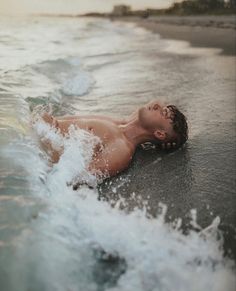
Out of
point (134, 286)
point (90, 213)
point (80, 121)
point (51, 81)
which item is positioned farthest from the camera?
point (51, 81)

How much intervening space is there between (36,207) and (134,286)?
0.91 m

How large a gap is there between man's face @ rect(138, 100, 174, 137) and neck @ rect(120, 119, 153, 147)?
63mm

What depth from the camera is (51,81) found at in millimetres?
8055

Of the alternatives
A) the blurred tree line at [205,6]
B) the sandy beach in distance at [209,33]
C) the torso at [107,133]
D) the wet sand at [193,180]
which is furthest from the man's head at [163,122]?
the blurred tree line at [205,6]

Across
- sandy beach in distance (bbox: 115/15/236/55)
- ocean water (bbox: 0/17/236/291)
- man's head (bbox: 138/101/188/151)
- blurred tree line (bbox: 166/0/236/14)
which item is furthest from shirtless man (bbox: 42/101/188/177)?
blurred tree line (bbox: 166/0/236/14)

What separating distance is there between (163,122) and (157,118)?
7 centimetres

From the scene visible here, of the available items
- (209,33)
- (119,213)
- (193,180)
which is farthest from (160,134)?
(209,33)

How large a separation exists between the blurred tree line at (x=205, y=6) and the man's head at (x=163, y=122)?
49.5 metres

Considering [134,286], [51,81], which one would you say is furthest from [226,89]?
[134,286]

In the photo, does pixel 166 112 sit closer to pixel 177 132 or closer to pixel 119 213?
pixel 177 132

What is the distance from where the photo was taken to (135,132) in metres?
4.30

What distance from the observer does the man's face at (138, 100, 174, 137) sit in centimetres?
422

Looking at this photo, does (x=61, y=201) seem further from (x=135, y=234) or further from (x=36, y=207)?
(x=135, y=234)

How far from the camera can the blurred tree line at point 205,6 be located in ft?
173
